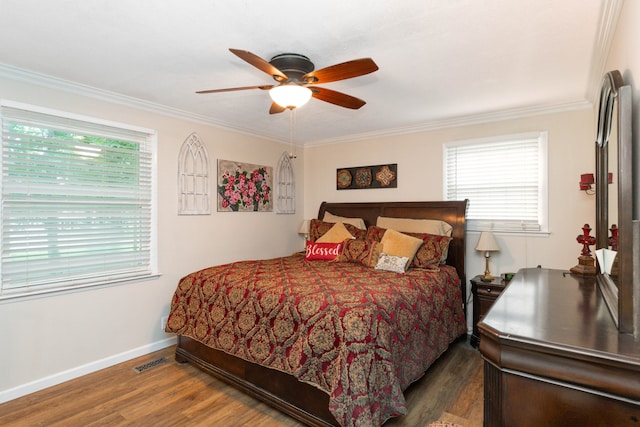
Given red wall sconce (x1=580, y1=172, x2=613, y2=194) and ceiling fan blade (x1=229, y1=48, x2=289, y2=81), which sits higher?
ceiling fan blade (x1=229, y1=48, x2=289, y2=81)

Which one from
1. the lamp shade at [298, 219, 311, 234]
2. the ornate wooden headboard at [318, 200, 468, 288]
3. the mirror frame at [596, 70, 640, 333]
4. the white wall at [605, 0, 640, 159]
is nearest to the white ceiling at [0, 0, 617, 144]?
the white wall at [605, 0, 640, 159]

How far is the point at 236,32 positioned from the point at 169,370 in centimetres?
277

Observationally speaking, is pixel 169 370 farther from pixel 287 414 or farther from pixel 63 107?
pixel 63 107

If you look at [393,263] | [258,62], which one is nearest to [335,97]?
[258,62]

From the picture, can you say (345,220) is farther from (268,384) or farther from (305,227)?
(268,384)

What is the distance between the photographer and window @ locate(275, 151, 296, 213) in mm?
4809

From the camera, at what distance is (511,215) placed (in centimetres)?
362

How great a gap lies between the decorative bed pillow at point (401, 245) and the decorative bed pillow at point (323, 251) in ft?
1.79

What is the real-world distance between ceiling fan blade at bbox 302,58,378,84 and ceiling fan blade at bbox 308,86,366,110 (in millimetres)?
181

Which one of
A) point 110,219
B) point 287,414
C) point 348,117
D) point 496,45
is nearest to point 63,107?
point 110,219

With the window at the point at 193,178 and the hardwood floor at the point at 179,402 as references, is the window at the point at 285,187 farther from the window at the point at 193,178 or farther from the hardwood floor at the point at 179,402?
the hardwood floor at the point at 179,402

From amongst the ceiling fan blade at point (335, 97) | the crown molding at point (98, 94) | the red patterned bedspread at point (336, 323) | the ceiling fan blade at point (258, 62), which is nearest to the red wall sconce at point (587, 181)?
the red patterned bedspread at point (336, 323)

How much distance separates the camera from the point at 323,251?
3859 mm

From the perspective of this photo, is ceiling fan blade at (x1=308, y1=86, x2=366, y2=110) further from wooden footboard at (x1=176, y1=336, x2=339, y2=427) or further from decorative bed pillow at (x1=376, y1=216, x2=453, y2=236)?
wooden footboard at (x1=176, y1=336, x2=339, y2=427)
